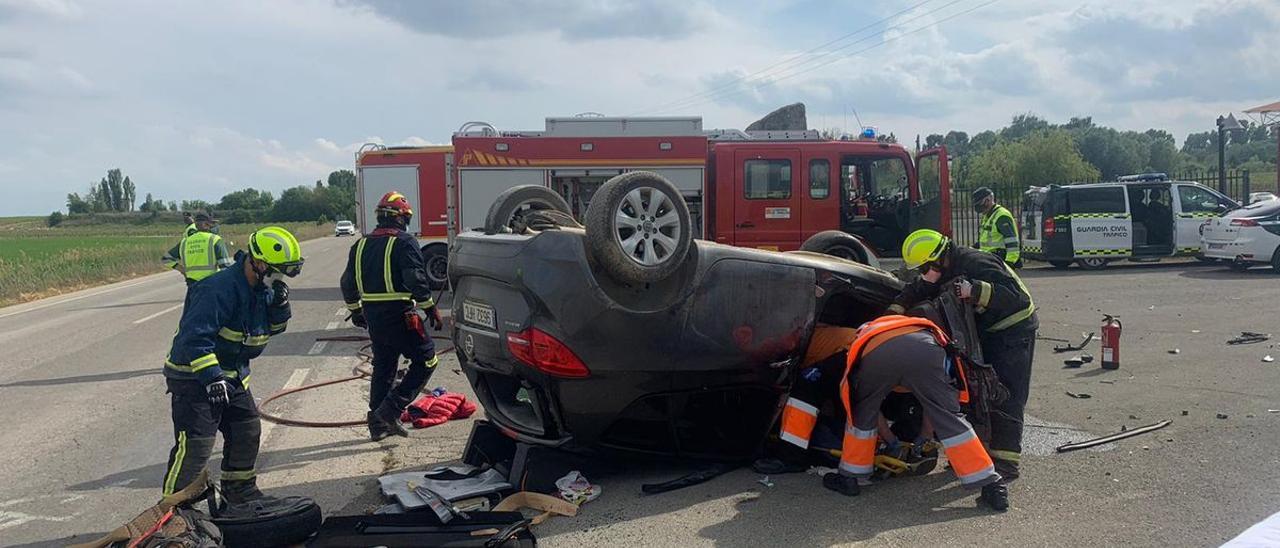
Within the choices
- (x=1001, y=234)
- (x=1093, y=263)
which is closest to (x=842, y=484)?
(x=1001, y=234)

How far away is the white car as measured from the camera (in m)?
16.7

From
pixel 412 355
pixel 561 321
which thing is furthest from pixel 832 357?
pixel 412 355

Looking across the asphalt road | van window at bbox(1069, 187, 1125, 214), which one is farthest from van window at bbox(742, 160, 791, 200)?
van window at bbox(1069, 187, 1125, 214)

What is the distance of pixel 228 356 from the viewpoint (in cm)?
479

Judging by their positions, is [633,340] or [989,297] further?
[989,297]

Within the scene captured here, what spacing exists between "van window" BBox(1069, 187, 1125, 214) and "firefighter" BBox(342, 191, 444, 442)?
16.1 meters

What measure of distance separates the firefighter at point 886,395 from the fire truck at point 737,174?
872cm

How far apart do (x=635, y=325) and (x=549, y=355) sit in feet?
1.52

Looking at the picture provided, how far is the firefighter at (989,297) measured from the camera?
5.34 metres

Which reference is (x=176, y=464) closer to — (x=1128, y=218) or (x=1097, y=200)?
(x=1097, y=200)

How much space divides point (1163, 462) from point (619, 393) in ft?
10.4

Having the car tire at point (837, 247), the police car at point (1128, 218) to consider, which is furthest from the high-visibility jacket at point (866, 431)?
the police car at point (1128, 218)

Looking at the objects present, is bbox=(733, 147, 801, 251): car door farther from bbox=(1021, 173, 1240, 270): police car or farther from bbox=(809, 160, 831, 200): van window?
bbox=(1021, 173, 1240, 270): police car

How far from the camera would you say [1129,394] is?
7121mm
